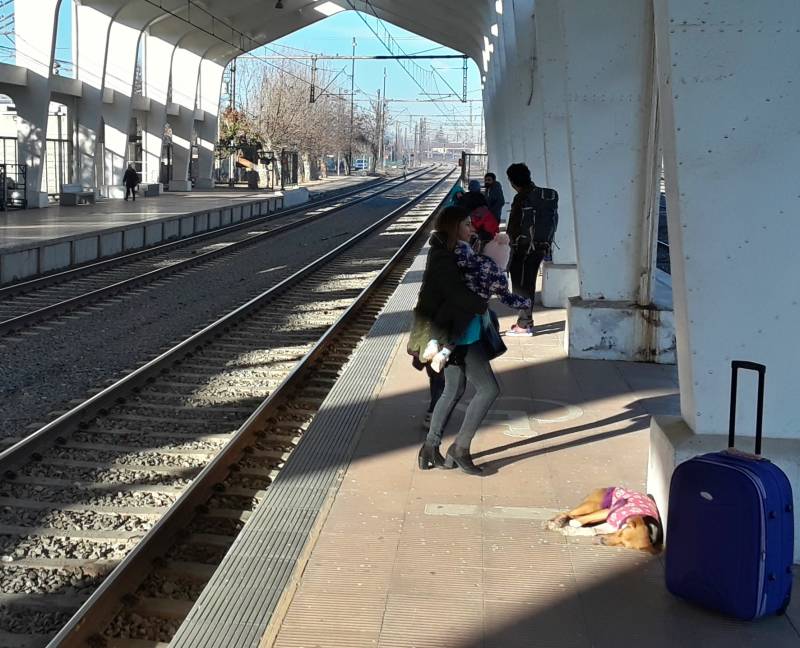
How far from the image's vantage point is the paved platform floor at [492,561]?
3900 mm

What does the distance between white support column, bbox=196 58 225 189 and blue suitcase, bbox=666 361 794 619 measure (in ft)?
157

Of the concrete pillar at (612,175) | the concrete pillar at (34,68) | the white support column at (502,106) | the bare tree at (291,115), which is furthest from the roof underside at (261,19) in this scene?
the concrete pillar at (612,175)

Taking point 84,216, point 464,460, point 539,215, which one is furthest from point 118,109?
point 464,460

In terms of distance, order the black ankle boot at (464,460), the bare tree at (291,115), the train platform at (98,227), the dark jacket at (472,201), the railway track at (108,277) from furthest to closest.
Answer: the bare tree at (291,115) < the train platform at (98,227) < the railway track at (108,277) < the dark jacket at (472,201) < the black ankle boot at (464,460)

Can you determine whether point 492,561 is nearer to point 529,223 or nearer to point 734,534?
point 734,534

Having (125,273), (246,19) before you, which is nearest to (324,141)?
(246,19)

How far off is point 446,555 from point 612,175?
17.7 ft

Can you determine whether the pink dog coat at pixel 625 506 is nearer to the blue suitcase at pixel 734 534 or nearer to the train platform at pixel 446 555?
the train platform at pixel 446 555

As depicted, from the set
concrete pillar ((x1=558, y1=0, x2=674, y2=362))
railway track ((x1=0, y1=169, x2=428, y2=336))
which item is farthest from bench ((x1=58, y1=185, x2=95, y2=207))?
concrete pillar ((x1=558, y1=0, x2=674, y2=362))

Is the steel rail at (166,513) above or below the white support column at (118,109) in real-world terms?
below

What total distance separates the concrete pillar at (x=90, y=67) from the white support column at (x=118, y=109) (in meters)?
2.12

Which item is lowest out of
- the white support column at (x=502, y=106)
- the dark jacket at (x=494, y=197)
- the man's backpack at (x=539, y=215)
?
the man's backpack at (x=539, y=215)

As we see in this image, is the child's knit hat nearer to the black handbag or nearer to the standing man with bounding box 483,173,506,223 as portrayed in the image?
the black handbag

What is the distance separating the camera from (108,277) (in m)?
17.5
